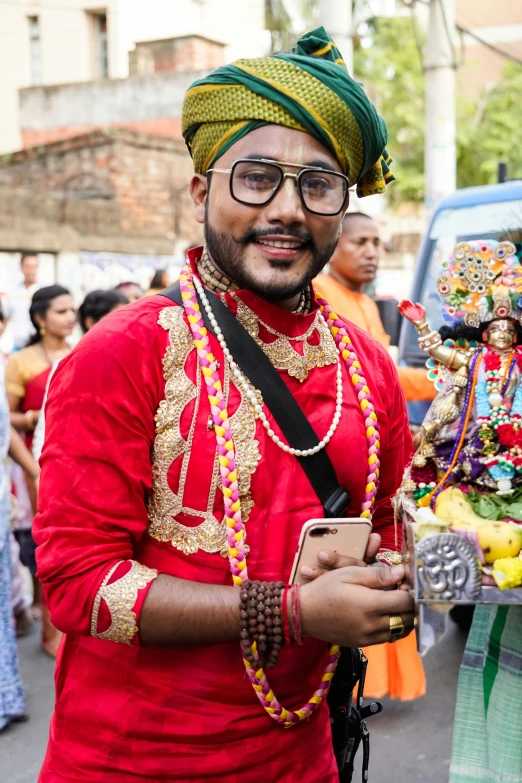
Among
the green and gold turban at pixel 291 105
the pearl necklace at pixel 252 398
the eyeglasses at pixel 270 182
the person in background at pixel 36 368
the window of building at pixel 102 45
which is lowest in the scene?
the person in background at pixel 36 368

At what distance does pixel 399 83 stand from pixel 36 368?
74.6 ft

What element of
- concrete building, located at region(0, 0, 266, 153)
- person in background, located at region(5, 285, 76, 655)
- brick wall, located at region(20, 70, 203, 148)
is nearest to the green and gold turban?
person in background, located at region(5, 285, 76, 655)

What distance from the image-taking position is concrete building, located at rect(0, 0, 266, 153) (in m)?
21.0

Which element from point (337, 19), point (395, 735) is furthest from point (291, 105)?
point (337, 19)

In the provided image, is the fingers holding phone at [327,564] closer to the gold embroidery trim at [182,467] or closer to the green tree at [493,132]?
the gold embroidery trim at [182,467]

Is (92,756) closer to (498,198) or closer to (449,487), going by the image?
(449,487)

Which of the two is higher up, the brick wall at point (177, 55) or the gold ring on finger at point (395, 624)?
the brick wall at point (177, 55)

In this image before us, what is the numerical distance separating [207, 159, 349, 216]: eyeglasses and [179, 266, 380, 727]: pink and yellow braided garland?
231mm

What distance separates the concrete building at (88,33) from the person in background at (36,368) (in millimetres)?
16171

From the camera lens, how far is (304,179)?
1.82m

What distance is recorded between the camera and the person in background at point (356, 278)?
541 cm

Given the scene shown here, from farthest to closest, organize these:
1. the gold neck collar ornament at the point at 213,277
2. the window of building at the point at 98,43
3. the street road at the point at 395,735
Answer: the window of building at the point at 98,43
the street road at the point at 395,735
the gold neck collar ornament at the point at 213,277

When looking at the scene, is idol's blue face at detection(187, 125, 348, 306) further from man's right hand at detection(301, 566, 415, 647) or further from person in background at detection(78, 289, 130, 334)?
person in background at detection(78, 289, 130, 334)

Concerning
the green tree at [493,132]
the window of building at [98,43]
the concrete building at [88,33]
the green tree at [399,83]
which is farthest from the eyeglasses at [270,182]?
the green tree at [399,83]
